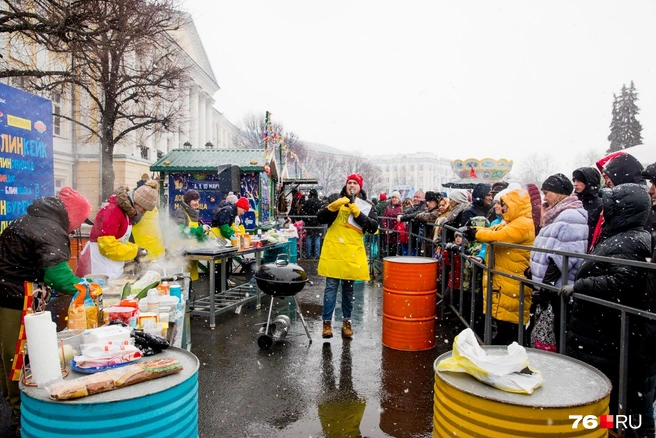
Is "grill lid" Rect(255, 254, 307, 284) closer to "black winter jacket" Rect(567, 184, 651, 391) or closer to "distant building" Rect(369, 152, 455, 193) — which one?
"black winter jacket" Rect(567, 184, 651, 391)

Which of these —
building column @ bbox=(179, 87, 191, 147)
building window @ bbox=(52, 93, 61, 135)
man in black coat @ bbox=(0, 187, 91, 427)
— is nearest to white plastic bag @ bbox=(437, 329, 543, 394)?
man in black coat @ bbox=(0, 187, 91, 427)

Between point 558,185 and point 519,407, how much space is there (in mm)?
3047

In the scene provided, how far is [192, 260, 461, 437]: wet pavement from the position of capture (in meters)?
3.66

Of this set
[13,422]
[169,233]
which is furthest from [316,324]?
[13,422]

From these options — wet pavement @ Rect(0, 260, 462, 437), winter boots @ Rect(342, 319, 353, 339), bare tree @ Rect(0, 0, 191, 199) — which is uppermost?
bare tree @ Rect(0, 0, 191, 199)

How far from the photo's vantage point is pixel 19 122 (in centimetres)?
480

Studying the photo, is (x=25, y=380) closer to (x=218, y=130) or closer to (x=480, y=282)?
(x=480, y=282)

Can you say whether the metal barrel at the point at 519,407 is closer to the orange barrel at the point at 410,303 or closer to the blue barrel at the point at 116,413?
the blue barrel at the point at 116,413

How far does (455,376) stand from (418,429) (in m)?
1.86

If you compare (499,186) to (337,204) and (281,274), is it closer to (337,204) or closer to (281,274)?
(337,204)

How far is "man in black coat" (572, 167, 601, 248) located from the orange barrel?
5.80 feet

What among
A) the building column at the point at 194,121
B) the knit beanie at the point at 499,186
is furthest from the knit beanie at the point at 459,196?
the building column at the point at 194,121

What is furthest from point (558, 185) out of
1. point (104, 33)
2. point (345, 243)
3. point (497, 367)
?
point (104, 33)

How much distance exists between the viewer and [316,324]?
22.0 feet
